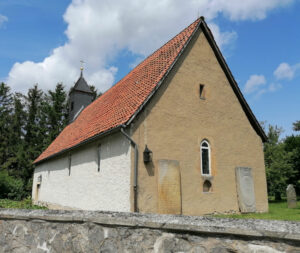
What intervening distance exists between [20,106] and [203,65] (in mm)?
34717

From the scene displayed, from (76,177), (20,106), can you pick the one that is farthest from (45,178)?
(20,106)

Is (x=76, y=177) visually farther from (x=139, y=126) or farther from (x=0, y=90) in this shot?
(x=0, y=90)

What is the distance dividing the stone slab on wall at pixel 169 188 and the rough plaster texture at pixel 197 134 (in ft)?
0.61

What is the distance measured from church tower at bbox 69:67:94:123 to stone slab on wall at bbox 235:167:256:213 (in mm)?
17301

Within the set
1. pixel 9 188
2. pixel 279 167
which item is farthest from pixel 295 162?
pixel 9 188

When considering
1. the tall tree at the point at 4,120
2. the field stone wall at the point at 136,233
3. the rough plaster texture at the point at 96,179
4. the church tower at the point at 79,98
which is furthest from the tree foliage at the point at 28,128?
the field stone wall at the point at 136,233

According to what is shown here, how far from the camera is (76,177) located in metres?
12.9

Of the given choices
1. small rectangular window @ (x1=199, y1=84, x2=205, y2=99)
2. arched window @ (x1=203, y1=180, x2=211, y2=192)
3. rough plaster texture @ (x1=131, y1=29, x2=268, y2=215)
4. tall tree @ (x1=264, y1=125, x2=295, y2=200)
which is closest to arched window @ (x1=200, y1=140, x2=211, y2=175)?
rough plaster texture @ (x1=131, y1=29, x2=268, y2=215)

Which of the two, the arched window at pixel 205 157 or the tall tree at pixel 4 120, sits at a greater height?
the tall tree at pixel 4 120

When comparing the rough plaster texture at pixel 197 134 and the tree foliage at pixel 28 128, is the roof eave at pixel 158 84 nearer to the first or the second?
the rough plaster texture at pixel 197 134

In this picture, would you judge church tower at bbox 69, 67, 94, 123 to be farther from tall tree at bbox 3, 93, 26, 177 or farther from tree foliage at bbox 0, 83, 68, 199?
tall tree at bbox 3, 93, 26, 177

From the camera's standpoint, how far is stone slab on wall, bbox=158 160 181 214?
9156 mm

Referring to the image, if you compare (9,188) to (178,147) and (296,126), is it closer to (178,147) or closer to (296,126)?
(178,147)

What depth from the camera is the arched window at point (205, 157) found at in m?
11.0
